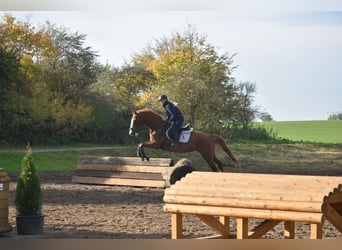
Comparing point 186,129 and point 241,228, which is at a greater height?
Result: point 186,129

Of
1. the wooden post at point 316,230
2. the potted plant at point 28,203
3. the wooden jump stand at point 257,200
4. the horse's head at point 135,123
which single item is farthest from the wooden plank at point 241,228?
the horse's head at point 135,123

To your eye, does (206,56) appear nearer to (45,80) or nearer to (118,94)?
(118,94)

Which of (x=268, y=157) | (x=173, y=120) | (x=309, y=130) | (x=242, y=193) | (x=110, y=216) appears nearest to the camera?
(x=242, y=193)

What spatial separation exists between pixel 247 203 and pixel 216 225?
0.79 meters

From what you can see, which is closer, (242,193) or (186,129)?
(242,193)

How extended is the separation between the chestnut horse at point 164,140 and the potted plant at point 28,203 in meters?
3.90

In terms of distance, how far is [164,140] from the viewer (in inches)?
424

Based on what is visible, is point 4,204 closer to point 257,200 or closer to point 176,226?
point 176,226

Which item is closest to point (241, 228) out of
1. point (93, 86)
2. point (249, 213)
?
point (249, 213)

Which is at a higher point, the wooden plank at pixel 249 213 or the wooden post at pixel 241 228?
the wooden plank at pixel 249 213

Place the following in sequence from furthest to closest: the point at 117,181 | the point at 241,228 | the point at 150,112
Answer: the point at 117,181, the point at 150,112, the point at 241,228

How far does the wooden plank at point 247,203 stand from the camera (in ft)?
16.8

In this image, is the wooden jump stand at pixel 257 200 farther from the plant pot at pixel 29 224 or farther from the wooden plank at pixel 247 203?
the plant pot at pixel 29 224

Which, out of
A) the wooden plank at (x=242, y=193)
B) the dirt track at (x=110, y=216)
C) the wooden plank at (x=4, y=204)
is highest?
the wooden plank at (x=242, y=193)
